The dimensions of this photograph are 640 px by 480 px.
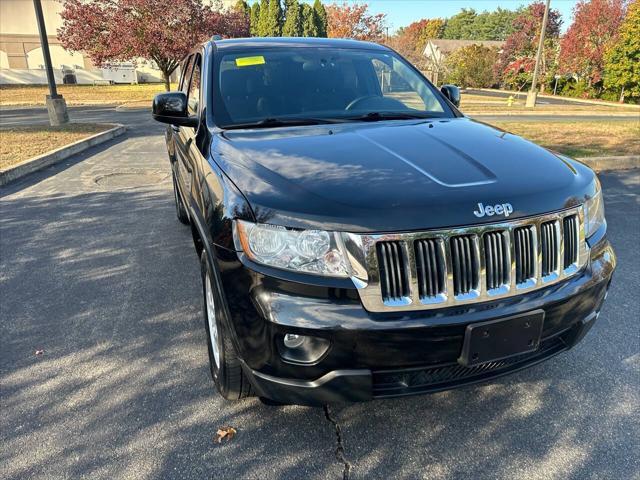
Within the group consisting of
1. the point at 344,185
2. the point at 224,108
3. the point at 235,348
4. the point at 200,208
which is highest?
the point at 224,108

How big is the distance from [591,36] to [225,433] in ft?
143

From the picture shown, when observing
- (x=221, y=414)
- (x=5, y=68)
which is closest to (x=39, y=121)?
(x=221, y=414)

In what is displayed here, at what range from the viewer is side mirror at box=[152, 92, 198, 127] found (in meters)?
3.03

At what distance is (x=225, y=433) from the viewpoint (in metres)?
2.27

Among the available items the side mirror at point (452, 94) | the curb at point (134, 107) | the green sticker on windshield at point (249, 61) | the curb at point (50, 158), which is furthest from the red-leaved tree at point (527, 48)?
the green sticker on windshield at point (249, 61)

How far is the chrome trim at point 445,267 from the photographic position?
179cm

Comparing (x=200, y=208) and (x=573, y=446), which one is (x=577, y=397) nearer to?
(x=573, y=446)

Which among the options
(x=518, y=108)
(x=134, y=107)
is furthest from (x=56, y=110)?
(x=518, y=108)

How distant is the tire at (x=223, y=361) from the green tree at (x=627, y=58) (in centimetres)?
4047

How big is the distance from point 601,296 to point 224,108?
2.34m

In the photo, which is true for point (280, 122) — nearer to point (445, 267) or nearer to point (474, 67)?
point (445, 267)

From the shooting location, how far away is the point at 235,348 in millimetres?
2031

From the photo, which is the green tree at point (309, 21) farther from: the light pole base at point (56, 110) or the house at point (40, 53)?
the light pole base at point (56, 110)

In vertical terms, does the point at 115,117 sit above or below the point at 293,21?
below
